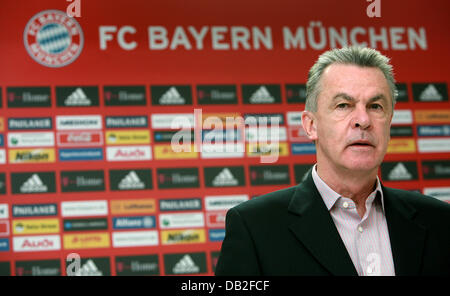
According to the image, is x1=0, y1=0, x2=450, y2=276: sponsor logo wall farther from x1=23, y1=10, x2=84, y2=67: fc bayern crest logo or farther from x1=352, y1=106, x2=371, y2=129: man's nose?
x1=352, y1=106, x2=371, y2=129: man's nose

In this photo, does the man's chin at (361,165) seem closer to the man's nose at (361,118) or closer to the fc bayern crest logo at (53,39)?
the man's nose at (361,118)

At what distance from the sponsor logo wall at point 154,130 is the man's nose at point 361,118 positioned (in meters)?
2.61

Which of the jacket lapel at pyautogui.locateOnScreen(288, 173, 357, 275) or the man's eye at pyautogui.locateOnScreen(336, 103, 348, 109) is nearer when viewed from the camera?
the jacket lapel at pyautogui.locateOnScreen(288, 173, 357, 275)

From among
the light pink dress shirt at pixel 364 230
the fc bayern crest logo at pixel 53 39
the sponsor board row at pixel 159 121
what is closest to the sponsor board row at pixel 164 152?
the sponsor board row at pixel 159 121

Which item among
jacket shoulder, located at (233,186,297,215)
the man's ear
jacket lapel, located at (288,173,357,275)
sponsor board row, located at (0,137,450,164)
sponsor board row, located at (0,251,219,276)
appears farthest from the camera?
sponsor board row, located at (0,137,450,164)

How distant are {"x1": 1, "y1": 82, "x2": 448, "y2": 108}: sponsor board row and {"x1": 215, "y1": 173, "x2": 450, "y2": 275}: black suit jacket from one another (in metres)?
2.71

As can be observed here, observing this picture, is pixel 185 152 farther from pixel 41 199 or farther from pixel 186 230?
pixel 41 199

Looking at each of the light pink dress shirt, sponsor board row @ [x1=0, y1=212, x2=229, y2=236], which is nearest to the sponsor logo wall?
sponsor board row @ [x1=0, y1=212, x2=229, y2=236]

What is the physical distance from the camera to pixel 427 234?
134cm

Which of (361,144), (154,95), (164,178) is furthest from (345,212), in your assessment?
(154,95)

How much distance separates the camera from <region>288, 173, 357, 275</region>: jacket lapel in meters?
1.22

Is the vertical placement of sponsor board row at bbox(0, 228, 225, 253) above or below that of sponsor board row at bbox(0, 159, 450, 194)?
below

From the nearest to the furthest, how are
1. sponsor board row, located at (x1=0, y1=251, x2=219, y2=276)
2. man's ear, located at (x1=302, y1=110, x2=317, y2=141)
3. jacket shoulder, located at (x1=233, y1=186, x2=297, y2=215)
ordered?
jacket shoulder, located at (x1=233, y1=186, x2=297, y2=215), man's ear, located at (x1=302, y1=110, x2=317, y2=141), sponsor board row, located at (x1=0, y1=251, x2=219, y2=276)

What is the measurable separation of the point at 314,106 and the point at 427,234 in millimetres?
437
